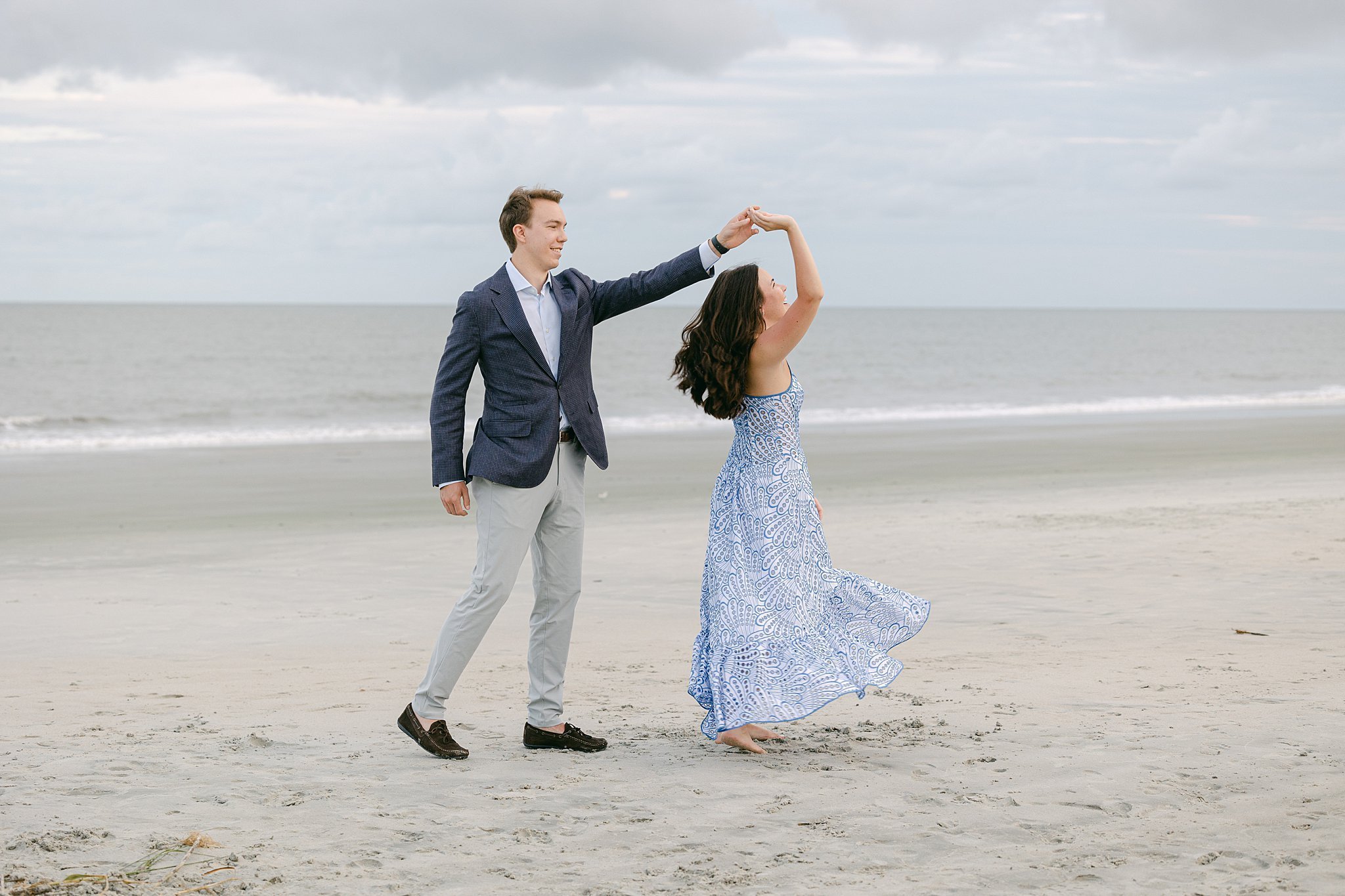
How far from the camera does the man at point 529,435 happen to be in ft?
13.8

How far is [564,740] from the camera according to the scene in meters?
4.41

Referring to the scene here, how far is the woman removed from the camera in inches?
166

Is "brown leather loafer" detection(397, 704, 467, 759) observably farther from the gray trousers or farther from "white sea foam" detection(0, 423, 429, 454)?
"white sea foam" detection(0, 423, 429, 454)

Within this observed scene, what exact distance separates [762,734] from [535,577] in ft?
3.31

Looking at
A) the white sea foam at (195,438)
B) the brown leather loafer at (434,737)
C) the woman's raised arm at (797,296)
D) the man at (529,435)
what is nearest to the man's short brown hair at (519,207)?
the man at (529,435)

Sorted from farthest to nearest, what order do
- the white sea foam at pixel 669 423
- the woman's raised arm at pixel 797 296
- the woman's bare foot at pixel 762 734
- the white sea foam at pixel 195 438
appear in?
the white sea foam at pixel 669 423 < the white sea foam at pixel 195 438 < the woman's bare foot at pixel 762 734 < the woman's raised arm at pixel 797 296

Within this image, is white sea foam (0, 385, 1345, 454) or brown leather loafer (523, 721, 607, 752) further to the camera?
white sea foam (0, 385, 1345, 454)

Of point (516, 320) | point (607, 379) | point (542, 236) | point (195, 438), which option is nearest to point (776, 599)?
point (516, 320)

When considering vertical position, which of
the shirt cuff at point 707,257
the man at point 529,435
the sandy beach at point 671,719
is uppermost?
the shirt cuff at point 707,257

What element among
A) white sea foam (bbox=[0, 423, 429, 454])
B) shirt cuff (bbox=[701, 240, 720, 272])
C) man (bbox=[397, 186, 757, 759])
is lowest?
white sea foam (bbox=[0, 423, 429, 454])

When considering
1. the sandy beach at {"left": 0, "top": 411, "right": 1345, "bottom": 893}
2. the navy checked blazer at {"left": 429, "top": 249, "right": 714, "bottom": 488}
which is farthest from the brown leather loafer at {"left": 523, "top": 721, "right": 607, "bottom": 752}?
the navy checked blazer at {"left": 429, "top": 249, "right": 714, "bottom": 488}

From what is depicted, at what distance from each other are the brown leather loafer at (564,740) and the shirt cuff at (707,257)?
1693mm

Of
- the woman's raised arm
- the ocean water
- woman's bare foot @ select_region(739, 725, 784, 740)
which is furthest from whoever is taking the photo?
the ocean water

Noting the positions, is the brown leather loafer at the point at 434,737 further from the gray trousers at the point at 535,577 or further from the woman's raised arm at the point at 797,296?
the woman's raised arm at the point at 797,296
